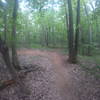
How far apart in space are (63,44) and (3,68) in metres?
19.9

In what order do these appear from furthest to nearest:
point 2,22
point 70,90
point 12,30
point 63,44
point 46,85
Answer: point 63,44 < point 12,30 < point 2,22 < point 46,85 < point 70,90

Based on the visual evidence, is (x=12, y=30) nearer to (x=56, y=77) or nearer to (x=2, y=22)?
(x=2, y=22)

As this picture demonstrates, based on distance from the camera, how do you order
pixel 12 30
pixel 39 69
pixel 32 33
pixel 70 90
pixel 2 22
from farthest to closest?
pixel 32 33
pixel 39 69
pixel 12 30
pixel 2 22
pixel 70 90

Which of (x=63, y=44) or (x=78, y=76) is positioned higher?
(x=63, y=44)

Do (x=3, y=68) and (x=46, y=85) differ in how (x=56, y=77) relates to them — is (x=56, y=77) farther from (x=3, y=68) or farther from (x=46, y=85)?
(x=3, y=68)

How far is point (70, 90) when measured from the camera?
594cm

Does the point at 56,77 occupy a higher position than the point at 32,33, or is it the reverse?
the point at 32,33

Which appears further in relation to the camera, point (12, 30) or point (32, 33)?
point (32, 33)

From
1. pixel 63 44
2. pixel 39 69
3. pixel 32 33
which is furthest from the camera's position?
pixel 32 33

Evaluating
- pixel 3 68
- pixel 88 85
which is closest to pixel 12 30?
pixel 3 68

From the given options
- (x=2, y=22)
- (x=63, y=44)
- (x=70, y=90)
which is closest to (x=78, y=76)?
(x=70, y=90)

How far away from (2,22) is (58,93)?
16.4ft

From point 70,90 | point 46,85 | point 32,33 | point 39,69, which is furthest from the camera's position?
point 32,33

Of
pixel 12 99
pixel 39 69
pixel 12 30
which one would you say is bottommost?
pixel 12 99
